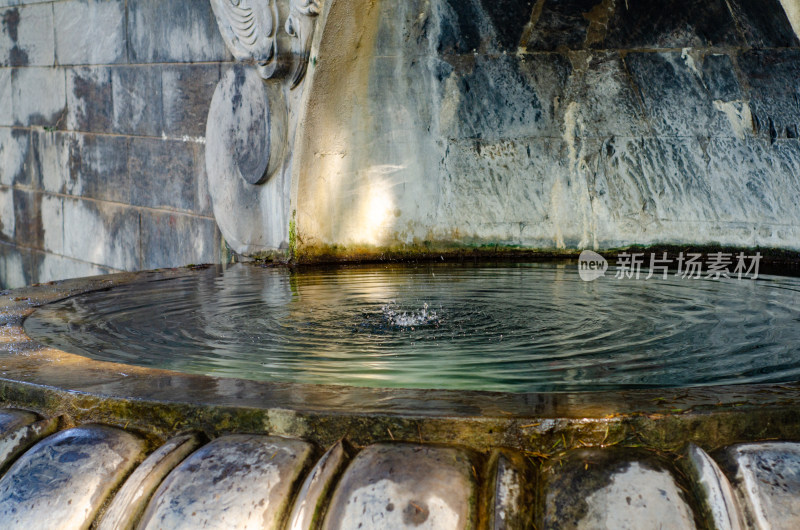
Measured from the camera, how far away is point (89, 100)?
20.4ft

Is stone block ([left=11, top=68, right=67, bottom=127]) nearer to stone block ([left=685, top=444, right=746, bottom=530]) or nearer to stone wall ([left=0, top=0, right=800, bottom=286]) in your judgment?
stone wall ([left=0, top=0, right=800, bottom=286])

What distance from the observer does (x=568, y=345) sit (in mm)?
2646

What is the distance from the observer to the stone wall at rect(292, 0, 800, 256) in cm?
423

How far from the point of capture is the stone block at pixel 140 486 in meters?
1.69

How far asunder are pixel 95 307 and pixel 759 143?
2950 millimetres

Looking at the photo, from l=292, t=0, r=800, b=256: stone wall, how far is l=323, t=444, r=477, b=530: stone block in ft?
9.44

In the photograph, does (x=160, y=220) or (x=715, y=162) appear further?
(x=160, y=220)

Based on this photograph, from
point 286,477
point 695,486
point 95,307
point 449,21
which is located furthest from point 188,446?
point 449,21

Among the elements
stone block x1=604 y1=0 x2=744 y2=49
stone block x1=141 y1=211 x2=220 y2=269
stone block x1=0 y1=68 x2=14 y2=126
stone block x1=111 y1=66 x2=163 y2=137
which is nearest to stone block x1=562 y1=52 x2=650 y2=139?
stone block x1=604 y1=0 x2=744 y2=49

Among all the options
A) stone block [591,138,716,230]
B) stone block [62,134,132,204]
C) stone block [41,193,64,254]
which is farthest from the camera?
stone block [41,193,64,254]

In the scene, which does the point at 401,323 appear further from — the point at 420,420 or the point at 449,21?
the point at 449,21

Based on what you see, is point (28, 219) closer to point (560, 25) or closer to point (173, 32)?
point (173, 32)

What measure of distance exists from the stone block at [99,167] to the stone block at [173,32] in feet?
2.08

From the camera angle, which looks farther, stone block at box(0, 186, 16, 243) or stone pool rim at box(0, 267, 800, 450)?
stone block at box(0, 186, 16, 243)
